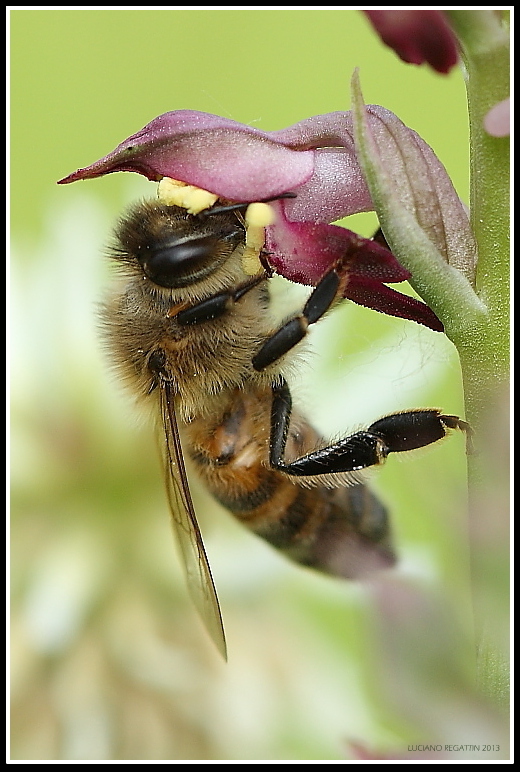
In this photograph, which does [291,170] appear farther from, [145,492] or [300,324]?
[145,492]

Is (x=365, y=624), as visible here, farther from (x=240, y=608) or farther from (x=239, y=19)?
(x=239, y=19)

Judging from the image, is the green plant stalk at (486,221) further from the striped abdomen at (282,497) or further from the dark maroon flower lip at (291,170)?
the striped abdomen at (282,497)

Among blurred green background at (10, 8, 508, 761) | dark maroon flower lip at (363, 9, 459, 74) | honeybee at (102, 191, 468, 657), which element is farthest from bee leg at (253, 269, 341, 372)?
blurred green background at (10, 8, 508, 761)

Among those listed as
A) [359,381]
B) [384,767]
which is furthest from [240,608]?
[384,767]

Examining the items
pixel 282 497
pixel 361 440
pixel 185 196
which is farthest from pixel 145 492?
pixel 185 196

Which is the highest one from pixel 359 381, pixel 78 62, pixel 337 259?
pixel 78 62

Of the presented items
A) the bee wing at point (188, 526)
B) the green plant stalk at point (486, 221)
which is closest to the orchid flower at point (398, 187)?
the green plant stalk at point (486, 221)

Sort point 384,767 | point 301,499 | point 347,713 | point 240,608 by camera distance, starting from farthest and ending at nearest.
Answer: point 240,608
point 347,713
point 301,499
point 384,767
